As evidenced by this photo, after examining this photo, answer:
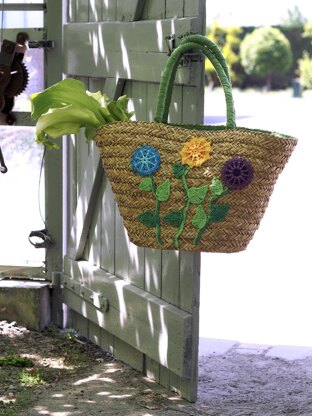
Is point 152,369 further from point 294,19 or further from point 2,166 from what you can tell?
point 294,19

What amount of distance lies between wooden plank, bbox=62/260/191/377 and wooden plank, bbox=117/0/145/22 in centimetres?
135

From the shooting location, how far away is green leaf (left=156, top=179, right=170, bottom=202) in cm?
382

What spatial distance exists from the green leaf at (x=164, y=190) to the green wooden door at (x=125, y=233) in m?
0.93

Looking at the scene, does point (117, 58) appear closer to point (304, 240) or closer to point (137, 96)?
point (137, 96)

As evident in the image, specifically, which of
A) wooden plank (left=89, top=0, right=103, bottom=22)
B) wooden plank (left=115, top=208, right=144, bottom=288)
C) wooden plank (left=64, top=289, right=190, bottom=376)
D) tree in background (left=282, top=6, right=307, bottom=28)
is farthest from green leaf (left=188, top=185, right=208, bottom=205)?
tree in background (left=282, top=6, right=307, bottom=28)

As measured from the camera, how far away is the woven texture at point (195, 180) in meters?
A: 3.74

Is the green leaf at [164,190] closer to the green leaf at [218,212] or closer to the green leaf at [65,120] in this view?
the green leaf at [218,212]

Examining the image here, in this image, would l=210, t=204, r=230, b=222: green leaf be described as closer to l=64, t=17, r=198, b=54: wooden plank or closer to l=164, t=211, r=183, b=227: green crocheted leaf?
Result: l=164, t=211, r=183, b=227: green crocheted leaf

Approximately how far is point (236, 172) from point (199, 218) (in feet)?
0.70

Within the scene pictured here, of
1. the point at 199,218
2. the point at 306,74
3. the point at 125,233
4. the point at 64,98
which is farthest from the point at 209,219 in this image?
the point at 306,74

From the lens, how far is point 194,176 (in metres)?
3.78

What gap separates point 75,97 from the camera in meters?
4.00

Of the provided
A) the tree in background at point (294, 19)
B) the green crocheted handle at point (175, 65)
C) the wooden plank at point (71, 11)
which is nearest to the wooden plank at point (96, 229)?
the wooden plank at point (71, 11)

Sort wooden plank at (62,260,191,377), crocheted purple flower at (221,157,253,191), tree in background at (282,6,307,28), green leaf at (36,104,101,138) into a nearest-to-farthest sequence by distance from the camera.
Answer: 1. crocheted purple flower at (221,157,253,191)
2. green leaf at (36,104,101,138)
3. wooden plank at (62,260,191,377)
4. tree in background at (282,6,307,28)
